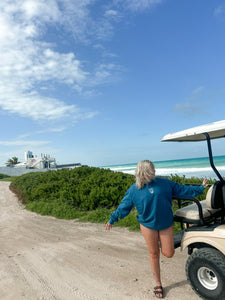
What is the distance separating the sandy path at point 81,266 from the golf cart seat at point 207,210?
3.05 feet

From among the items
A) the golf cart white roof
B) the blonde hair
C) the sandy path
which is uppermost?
the golf cart white roof

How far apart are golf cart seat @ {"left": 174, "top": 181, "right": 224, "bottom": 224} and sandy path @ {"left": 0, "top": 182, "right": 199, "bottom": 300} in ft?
3.05

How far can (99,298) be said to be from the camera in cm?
325

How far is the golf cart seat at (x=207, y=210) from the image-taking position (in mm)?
3154

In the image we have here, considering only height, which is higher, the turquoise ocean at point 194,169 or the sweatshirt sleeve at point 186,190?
the sweatshirt sleeve at point 186,190

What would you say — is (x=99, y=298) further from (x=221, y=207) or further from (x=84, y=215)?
(x=84, y=215)

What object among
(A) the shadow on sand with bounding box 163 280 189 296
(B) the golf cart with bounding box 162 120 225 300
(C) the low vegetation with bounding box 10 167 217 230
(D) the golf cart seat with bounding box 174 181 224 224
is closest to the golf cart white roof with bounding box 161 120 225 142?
(B) the golf cart with bounding box 162 120 225 300

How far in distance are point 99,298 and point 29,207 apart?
733cm

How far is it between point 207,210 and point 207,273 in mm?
766

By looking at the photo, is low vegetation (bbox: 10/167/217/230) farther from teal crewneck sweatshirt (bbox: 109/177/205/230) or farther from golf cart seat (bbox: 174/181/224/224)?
teal crewneck sweatshirt (bbox: 109/177/205/230)

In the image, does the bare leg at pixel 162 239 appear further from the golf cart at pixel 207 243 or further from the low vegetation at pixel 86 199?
the low vegetation at pixel 86 199

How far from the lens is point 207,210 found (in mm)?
3385

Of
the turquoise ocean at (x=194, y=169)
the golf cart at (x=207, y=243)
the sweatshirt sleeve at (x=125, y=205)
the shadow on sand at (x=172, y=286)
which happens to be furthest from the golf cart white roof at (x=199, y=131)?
the turquoise ocean at (x=194, y=169)

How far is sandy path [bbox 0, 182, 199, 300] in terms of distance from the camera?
134 inches
